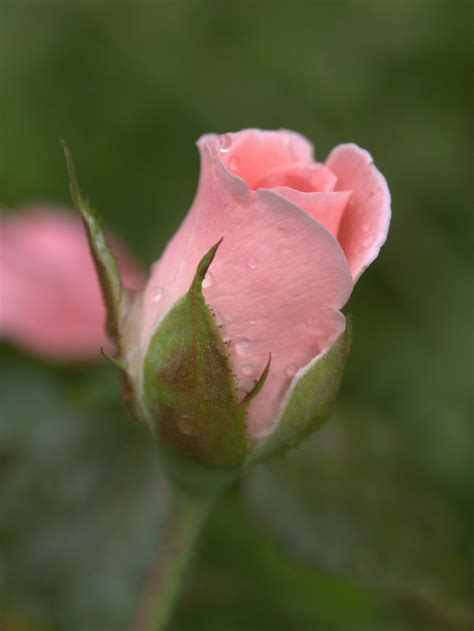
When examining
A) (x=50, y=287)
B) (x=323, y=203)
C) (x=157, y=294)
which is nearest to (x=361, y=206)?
(x=323, y=203)

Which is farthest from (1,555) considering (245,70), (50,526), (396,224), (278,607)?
(245,70)

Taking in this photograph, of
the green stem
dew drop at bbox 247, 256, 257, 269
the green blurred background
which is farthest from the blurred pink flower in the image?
the green blurred background

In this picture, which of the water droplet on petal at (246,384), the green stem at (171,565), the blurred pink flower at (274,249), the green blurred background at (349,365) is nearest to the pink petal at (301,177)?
the blurred pink flower at (274,249)

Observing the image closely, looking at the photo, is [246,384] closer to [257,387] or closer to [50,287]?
[257,387]

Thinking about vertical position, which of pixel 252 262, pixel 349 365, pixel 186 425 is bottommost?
pixel 349 365

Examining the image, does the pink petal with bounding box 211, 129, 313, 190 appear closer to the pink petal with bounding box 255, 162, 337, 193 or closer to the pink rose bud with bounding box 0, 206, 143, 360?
the pink petal with bounding box 255, 162, 337, 193

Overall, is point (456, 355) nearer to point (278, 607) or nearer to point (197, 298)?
point (278, 607)

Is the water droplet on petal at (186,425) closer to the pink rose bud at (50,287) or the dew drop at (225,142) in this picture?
the dew drop at (225,142)
